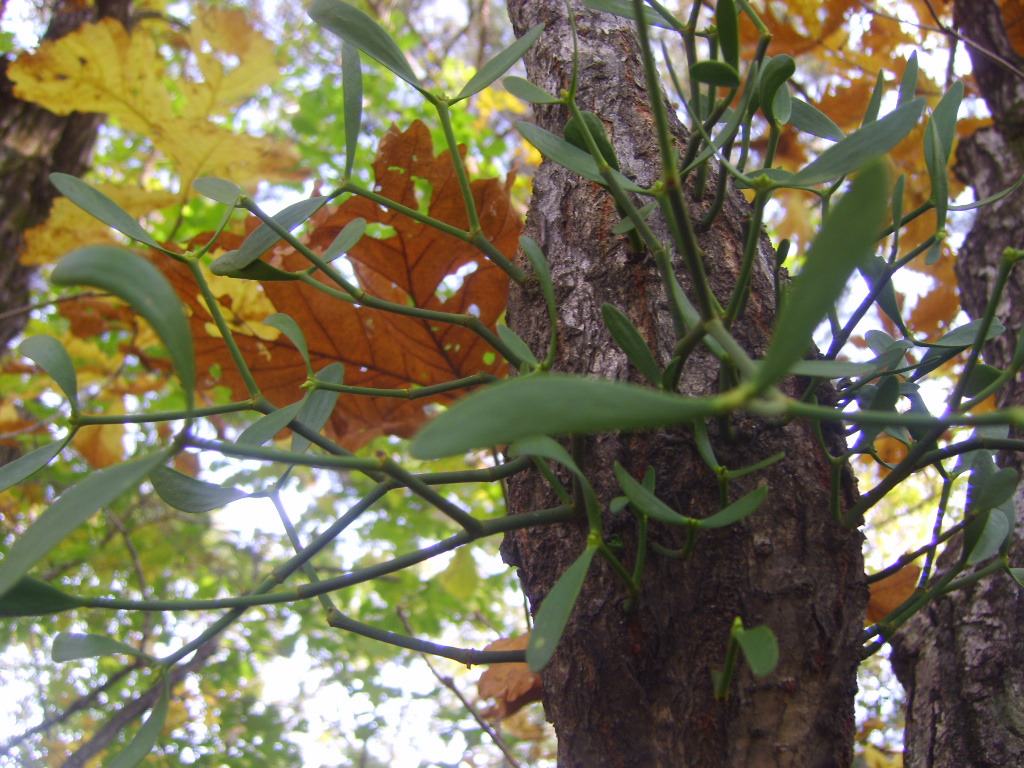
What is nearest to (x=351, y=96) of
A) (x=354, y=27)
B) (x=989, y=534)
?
(x=354, y=27)

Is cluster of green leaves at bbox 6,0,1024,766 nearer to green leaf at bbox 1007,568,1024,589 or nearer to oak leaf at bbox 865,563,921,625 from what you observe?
green leaf at bbox 1007,568,1024,589

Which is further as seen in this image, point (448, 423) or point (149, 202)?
point (149, 202)

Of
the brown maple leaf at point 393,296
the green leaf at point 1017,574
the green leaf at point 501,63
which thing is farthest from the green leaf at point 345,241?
the green leaf at point 1017,574

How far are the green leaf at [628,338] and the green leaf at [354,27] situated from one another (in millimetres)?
199

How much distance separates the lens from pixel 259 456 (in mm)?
236

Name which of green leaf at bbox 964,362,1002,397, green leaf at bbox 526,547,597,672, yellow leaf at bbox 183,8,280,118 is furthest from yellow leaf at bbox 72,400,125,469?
green leaf at bbox 964,362,1002,397

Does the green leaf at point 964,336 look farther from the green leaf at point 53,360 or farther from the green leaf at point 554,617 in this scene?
the green leaf at point 53,360

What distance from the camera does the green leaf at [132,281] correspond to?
194 millimetres

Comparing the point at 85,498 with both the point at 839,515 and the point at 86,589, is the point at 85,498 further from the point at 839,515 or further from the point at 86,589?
the point at 86,589

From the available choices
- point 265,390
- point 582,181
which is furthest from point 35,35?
point 582,181

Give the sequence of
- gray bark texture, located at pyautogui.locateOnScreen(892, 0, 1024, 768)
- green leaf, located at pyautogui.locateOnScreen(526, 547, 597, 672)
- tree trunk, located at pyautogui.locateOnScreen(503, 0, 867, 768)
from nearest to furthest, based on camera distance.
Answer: green leaf, located at pyautogui.locateOnScreen(526, 547, 597, 672) < tree trunk, located at pyautogui.locateOnScreen(503, 0, 867, 768) < gray bark texture, located at pyautogui.locateOnScreen(892, 0, 1024, 768)

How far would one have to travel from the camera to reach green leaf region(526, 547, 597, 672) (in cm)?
28

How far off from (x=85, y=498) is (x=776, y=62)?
0.36 metres

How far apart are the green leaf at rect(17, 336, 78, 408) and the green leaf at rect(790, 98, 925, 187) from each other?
35 cm
